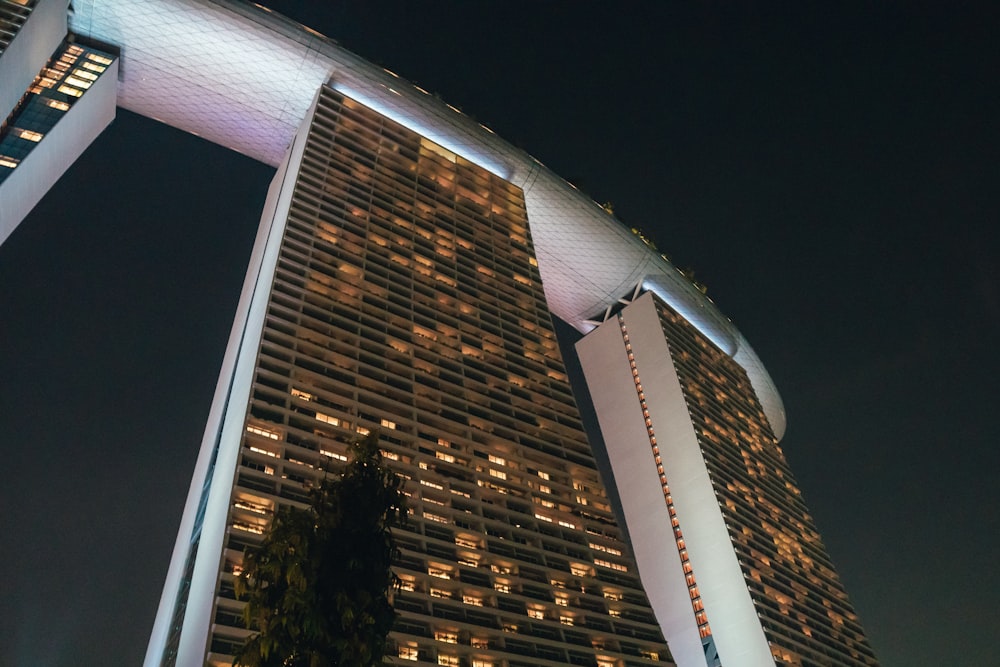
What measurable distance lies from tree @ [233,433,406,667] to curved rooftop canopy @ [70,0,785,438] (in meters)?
50.0

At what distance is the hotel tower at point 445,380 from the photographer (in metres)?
39.6

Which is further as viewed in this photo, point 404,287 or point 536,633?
point 404,287

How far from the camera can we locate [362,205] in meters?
57.8

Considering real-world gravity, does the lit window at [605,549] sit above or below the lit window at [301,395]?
below

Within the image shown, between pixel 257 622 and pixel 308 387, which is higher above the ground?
pixel 308 387

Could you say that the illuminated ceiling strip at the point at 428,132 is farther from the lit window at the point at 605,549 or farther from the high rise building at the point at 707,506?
the lit window at the point at 605,549

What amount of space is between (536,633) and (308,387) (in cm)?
1749

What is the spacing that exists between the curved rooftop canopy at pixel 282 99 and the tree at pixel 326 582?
50.0 meters

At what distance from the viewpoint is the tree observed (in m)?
16.0

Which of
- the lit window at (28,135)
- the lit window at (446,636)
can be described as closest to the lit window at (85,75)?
the lit window at (28,135)

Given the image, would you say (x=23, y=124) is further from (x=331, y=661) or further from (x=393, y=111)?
(x=331, y=661)

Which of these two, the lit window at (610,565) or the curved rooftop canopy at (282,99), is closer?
the lit window at (610,565)

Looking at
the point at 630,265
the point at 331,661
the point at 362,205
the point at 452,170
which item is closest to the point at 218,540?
the point at 331,661

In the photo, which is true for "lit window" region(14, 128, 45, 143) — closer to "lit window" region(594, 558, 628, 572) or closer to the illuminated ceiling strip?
the illuminated ceiling strip
